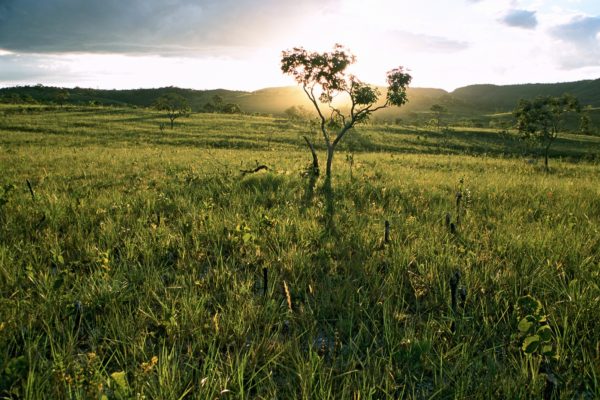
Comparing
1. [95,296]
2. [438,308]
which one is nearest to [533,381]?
[438,308]

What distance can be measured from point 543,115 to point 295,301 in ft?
108

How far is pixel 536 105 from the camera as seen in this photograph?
1137 inches

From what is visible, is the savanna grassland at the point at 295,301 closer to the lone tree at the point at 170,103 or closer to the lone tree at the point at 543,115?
the lone tree at the point at 543,115

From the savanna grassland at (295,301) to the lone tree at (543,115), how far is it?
79.1 ft

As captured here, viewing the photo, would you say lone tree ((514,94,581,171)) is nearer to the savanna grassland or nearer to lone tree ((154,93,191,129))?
the savanna grassland

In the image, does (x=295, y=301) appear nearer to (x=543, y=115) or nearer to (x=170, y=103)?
(x=543, y=115)

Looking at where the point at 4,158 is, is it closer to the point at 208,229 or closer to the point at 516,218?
the point at 208,229

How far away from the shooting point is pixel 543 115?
2867cm

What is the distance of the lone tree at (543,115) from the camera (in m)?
26.9

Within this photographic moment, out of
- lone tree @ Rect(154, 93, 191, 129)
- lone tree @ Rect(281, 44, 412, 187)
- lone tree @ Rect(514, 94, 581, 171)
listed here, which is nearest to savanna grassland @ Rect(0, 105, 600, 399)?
lone tree @ Rect(281, 44, 412, 187)

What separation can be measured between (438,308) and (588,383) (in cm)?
137

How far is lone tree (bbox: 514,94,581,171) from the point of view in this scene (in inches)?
1059

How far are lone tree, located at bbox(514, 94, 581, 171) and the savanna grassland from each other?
79.1 ft

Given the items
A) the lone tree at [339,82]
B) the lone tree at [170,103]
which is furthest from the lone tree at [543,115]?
the lone tree at [170,103]
